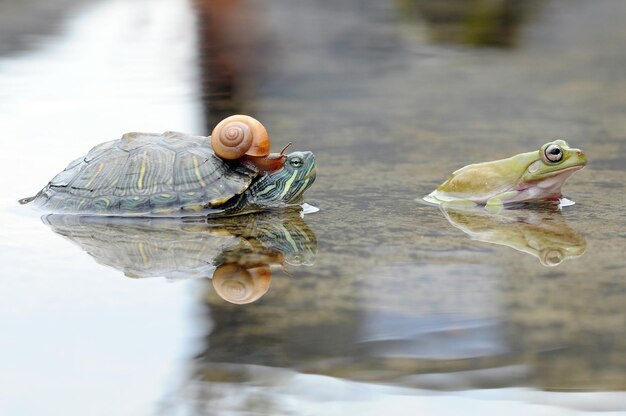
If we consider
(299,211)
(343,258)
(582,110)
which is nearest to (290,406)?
(343,258)

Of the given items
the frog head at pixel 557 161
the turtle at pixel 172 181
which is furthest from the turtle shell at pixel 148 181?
the frog head at pixel 557 161

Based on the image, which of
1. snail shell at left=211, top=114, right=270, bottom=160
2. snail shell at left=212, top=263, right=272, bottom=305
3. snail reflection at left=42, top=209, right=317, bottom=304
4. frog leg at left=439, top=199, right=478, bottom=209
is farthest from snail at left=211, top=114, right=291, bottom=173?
snail shell at left=212, top=263, right=272, bottom=305

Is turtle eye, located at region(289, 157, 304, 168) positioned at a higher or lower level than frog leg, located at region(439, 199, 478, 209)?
higher

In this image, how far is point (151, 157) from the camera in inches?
220

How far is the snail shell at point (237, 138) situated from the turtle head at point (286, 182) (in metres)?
0.17

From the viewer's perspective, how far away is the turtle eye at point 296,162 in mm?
5711

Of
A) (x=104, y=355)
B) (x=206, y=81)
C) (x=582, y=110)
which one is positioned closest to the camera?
(x=104, y=355)

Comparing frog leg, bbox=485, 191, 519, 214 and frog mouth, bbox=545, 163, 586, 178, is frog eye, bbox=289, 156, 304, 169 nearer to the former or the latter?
frog leg, bbox=485, 191, 519, 214

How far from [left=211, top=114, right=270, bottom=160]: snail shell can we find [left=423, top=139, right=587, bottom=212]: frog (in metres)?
1.08

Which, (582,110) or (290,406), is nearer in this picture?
(290,406)

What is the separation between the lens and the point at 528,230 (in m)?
5.20

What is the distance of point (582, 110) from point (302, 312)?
555 cm

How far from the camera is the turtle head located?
5688 mm

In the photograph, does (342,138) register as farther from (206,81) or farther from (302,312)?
(302,312)
